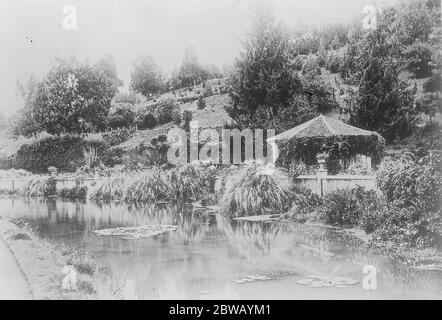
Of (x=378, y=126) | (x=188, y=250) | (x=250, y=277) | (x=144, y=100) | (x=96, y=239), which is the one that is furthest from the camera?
(x=144, y=100)

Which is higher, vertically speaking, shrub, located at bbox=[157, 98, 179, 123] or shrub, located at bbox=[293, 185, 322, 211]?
shrub, located at bbox=[157, 98, 179, 123]

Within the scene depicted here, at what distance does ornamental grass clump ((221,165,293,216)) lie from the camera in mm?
11773

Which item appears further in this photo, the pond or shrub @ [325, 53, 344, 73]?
shrub @ [325, 53, 344, 73]

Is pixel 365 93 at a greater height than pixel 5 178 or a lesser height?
greater

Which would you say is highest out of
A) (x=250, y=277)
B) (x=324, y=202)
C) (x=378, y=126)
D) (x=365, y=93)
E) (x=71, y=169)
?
(x=365, y=93)

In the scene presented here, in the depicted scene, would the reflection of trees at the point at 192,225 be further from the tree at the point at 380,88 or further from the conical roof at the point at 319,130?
the tree at the point at 380,88

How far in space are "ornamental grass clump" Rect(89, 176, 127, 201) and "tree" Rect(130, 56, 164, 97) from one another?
2.51 meters

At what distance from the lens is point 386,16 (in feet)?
32.0

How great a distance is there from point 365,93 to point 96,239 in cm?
653

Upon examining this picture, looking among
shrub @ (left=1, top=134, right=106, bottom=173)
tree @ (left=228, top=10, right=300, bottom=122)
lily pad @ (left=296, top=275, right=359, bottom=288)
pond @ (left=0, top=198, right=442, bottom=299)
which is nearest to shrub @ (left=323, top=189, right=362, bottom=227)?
pond @ (left=0, top=198, right=442, bottom=299)

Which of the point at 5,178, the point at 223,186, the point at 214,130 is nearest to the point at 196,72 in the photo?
the point at 214,130

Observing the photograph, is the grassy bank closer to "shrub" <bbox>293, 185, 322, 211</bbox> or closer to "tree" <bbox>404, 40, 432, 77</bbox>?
"shrub" <bbox>293, 185, 322, 211</bbox>

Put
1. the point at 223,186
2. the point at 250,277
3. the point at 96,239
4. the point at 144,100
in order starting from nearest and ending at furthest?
1. the point at 250,277
2. the point at 96,239
3. the point at 144,100
4. the point at 223,186

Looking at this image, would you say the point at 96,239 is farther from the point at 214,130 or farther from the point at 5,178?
the point at 214,130
